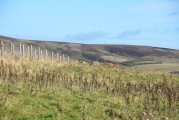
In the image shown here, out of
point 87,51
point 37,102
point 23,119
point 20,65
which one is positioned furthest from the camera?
point 87,51

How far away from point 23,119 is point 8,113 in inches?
23.2

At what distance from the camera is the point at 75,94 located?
15219 mm

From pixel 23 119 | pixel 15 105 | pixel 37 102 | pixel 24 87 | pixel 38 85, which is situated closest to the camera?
pixel 23 119

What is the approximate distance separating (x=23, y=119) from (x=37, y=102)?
5.96 ft

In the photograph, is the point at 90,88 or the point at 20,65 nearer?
the point at 90,88

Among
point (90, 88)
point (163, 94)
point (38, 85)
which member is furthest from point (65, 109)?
point (163, 94)

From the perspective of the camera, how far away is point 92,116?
38.7 feet

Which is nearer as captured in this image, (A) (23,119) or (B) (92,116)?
(A) (23,119)

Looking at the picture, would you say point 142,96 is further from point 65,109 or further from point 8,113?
point 8,113

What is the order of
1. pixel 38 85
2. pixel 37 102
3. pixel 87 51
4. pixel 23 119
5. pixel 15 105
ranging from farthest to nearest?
pixel 87 51, pixel 38 85, pixel 37 102, pixel 15 105, pixel 23 119

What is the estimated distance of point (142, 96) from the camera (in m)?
16.9

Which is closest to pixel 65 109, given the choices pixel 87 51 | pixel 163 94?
pixel 163 94

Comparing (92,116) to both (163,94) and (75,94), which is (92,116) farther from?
(163,94)

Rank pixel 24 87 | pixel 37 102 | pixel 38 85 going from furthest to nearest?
pixel 38 85, pixel 24 87, pixel 37 102
